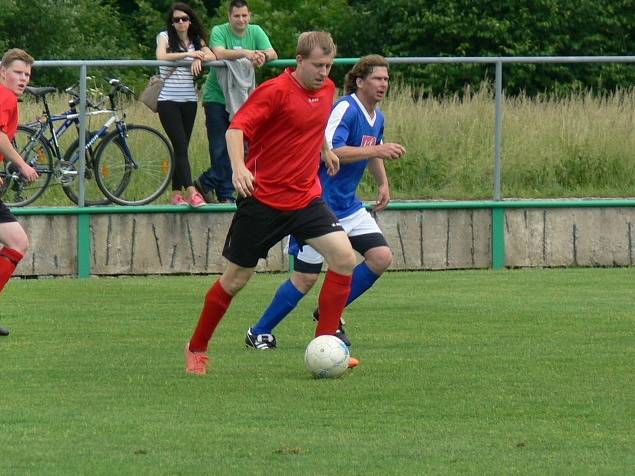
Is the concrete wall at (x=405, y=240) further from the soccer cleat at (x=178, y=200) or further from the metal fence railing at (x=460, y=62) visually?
the metal fence railing at (x=460, y=62)

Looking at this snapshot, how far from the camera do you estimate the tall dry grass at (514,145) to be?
1595 cm

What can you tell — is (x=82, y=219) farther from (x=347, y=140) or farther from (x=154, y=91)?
(x=347, y=140)

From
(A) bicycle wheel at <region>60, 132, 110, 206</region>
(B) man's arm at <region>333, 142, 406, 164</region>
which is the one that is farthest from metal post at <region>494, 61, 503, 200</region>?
(B) man's arm at <region>333, 142, 406, 164</region>

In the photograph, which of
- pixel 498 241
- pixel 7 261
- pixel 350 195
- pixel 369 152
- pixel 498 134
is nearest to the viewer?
pixel 369 152

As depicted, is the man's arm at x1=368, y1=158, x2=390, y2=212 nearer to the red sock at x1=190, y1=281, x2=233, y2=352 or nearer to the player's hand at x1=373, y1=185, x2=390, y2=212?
the player's hand at x1=373, y1=185, x2=390, y2=212

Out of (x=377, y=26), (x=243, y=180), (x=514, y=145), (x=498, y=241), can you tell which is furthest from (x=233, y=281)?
(x=377, y=26)

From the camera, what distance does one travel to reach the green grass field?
22.2 feet

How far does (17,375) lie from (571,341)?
3.48 m

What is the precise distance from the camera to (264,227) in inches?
354

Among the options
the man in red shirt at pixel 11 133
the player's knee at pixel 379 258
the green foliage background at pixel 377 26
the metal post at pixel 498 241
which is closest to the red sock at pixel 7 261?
the man in red shirt at pixel 11 133

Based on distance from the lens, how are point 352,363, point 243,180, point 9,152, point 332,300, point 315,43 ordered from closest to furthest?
point 243,180, point 315,43, point 332,300, point 352,363, point 9,152

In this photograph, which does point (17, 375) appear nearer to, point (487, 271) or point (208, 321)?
point (208, 321)

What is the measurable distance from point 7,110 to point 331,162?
2228 millimetres

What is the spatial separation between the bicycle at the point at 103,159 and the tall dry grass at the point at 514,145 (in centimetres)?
222
